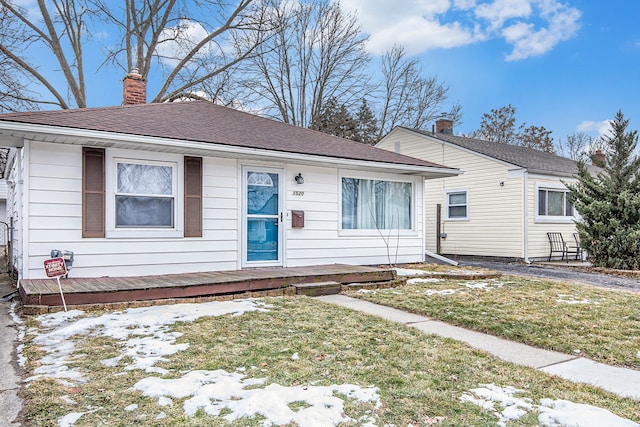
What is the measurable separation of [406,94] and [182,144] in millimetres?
19920

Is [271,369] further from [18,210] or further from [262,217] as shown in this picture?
[18,210]

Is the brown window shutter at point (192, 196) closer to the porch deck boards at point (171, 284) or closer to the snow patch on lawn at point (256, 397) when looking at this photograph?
the porch deck boards at point (171, 284)

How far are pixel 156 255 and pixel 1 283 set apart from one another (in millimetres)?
3130

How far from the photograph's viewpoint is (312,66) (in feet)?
73.9

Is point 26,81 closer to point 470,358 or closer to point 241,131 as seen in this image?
point 241,131

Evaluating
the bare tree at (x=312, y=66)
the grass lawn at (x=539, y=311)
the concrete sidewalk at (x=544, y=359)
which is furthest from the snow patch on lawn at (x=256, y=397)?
the bare tree at (x=312, y=66)

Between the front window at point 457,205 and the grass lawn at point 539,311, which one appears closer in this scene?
the grass lawn at point 539,311

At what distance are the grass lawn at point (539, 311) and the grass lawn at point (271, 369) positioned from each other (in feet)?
1.40

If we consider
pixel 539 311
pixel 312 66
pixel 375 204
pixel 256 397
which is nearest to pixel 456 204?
pixel 375 204

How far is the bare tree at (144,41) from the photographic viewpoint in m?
17.3

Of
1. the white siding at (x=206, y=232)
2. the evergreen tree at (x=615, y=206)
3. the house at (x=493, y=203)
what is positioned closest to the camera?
the white siding at (x=206, y=232)

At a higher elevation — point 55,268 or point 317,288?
point 55,268

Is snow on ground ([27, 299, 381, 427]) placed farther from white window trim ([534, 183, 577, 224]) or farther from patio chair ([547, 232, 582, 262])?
patio chair ([547, 232, 582, 262])

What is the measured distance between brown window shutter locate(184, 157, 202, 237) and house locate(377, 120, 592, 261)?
9099 mm
